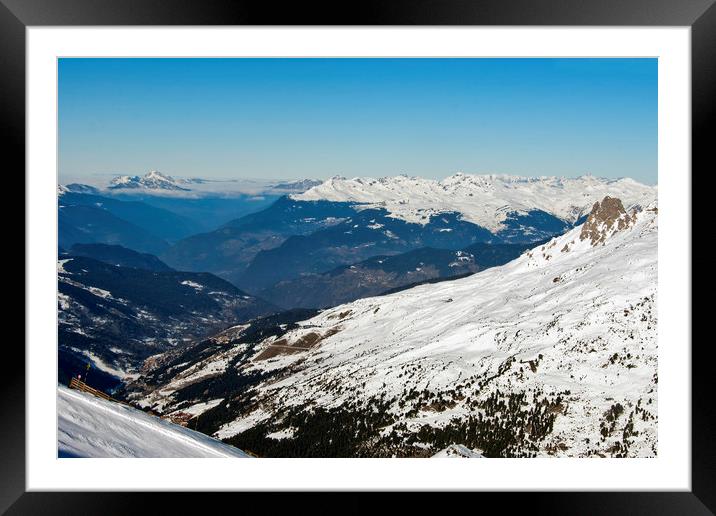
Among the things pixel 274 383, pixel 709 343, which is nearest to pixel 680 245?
pixel 709 343

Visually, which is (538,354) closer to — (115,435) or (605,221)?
(115,435)

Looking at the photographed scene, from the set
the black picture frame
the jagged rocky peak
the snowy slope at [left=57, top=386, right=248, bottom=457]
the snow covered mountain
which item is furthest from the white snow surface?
the snowy slope at [left=57, top=386, right=248, bottom=457]

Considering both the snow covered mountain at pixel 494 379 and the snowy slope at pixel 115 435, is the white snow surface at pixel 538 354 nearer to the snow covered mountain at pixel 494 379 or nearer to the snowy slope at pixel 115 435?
the snow covered mountain at pixel 494 379
